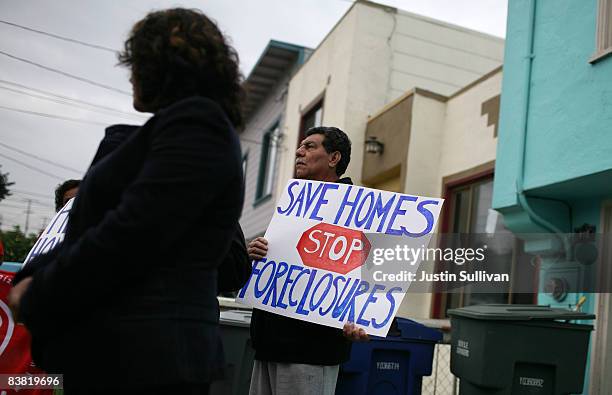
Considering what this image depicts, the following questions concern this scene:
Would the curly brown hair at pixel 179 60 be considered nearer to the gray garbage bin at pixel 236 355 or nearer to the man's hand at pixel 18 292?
the man's hand at pixel 18 292

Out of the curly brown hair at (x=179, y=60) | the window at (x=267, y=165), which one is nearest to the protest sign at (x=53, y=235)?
the curly brown hair at (x=179, y=60)

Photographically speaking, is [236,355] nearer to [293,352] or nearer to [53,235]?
[293,352]

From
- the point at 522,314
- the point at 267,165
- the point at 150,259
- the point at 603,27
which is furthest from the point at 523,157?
the point at 267,165

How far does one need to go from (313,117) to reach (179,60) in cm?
1203

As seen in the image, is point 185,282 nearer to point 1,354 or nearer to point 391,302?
point 391,302

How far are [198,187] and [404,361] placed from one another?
332cm

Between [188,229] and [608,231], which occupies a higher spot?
[608,231]

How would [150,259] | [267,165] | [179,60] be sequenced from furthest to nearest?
1. [267,165]
2. [179,60]
3. [150,259]

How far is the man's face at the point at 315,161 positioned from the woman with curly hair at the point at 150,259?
62.0 inches

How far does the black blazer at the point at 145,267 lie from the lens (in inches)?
60.6

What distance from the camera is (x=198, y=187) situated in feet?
5.23

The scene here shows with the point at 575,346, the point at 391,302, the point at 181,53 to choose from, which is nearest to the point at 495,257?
the point at 575,346

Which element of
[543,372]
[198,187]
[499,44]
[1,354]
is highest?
[499,44]

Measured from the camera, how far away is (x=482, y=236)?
26.2 ft
